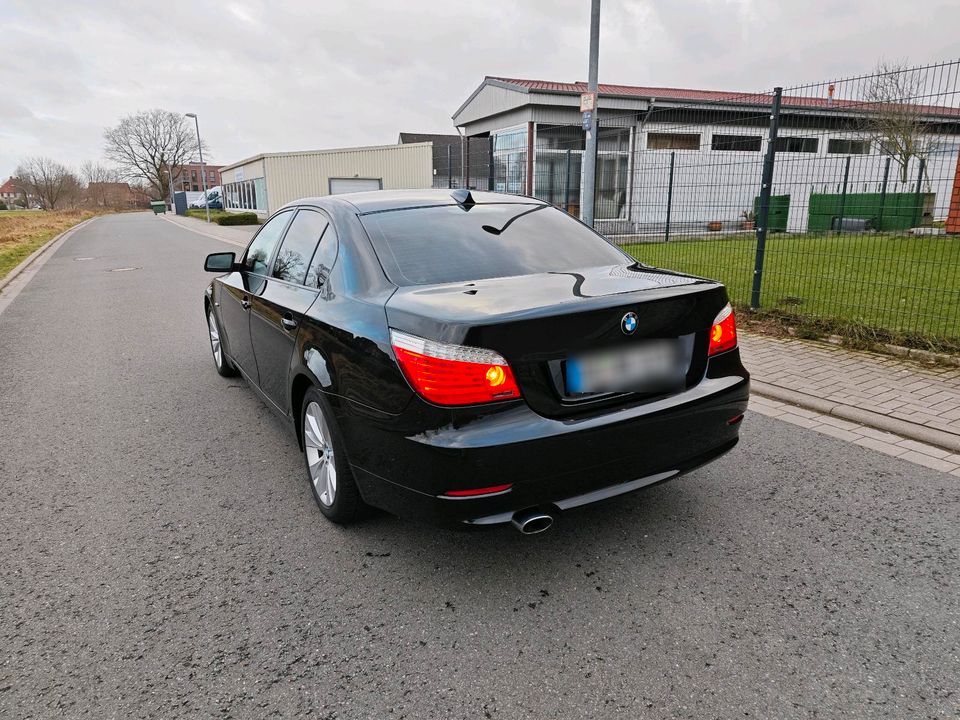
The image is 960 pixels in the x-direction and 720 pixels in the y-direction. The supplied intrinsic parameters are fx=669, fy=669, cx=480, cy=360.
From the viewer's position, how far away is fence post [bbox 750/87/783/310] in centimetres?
736

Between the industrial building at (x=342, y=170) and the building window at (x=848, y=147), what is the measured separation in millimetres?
26666

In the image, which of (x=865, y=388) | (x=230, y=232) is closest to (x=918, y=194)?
(x=865, y=388)

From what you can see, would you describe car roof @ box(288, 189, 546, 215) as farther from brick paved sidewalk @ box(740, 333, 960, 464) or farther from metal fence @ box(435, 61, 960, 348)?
metal fence @ box(435, 61, 960, 348)

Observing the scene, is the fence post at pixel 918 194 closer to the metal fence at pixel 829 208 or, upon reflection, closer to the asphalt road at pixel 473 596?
the metal fence at pixel 829 208

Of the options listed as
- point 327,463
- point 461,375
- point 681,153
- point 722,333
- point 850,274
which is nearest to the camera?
point 461,375

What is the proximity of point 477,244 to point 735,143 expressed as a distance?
41.4 ft

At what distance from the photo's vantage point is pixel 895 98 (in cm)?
684

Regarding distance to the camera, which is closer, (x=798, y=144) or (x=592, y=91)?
(x=798, y=144)

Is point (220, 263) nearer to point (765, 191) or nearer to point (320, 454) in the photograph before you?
point (320, 454)

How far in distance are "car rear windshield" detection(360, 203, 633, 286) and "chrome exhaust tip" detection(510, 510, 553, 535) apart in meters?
1.12

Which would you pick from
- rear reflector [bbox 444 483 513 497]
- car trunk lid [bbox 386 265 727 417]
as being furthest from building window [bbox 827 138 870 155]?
rear reflector [bbox 444 483 513 497]

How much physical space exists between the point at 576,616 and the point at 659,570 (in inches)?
19.9

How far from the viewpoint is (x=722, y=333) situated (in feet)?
10.4

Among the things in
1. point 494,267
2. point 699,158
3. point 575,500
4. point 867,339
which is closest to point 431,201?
point 494,267
